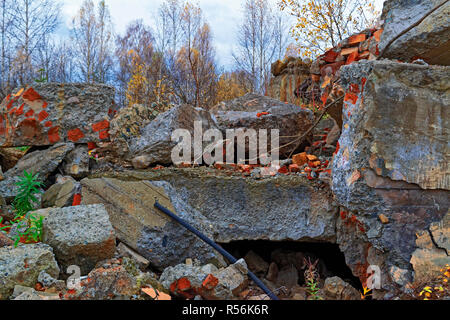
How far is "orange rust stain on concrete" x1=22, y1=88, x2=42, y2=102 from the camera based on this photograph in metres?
3.62

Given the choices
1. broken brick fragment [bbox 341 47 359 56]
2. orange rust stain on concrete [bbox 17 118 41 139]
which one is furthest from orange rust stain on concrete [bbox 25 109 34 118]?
broken brick fragment [bbox 341 47 359 56]

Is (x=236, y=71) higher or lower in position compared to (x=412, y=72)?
higher

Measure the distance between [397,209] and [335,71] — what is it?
2.07 m

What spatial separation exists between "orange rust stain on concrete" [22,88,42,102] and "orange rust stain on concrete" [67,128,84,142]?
45cm

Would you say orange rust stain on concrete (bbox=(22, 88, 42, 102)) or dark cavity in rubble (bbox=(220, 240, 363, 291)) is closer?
dark cavity in rubble (bbox=(220, 240, 363, 291))

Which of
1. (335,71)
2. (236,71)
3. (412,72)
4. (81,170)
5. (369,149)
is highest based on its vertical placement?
(236,71)

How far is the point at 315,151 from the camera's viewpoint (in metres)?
3.82

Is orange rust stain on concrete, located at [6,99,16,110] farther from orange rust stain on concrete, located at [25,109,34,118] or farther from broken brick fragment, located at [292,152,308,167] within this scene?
broken brick fragment, located at [292,152,308,167]

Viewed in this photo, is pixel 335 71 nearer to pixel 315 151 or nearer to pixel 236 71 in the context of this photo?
pixel 315 151

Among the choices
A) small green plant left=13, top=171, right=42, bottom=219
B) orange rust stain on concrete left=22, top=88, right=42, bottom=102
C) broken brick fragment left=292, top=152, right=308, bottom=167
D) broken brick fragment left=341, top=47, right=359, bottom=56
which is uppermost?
broken brick fragment left=341, top=47, right=359, bottom=56

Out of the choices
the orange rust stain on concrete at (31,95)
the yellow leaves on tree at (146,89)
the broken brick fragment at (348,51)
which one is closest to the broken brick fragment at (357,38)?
the broken brick fragment at (348,51)

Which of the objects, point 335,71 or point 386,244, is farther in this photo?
point 335,71

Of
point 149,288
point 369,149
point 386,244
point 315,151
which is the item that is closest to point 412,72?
point 369,149

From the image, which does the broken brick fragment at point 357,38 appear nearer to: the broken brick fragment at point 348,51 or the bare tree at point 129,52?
the broken brick fragment at point 348,51
